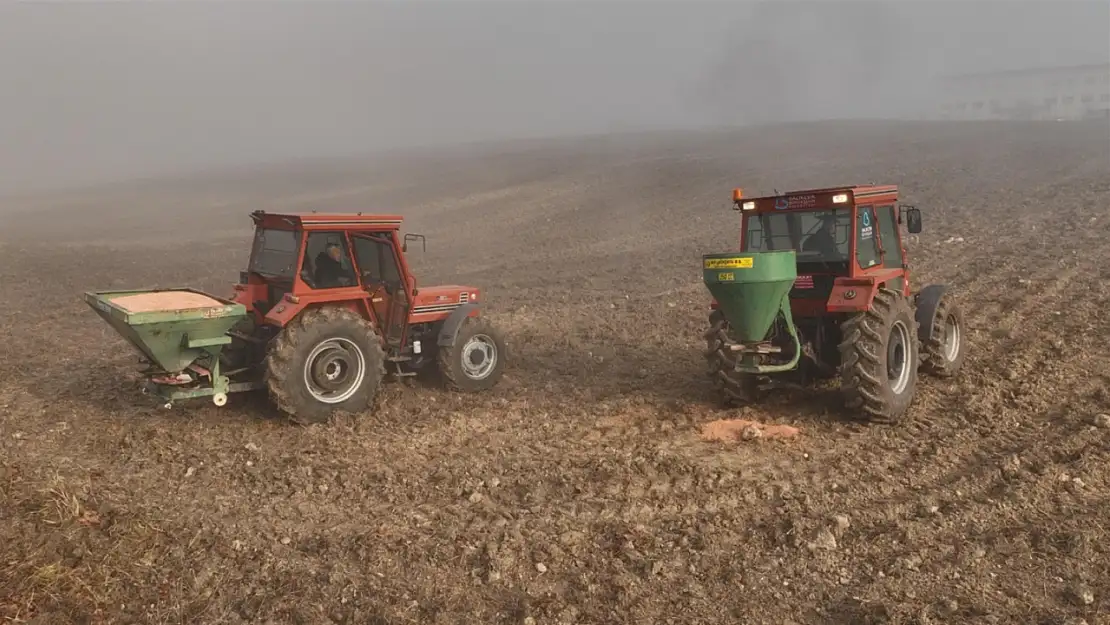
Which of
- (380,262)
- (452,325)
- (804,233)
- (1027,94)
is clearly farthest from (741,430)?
(1027,94)

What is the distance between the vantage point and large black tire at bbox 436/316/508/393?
8.12m

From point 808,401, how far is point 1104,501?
8.95 feet

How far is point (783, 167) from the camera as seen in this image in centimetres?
2788

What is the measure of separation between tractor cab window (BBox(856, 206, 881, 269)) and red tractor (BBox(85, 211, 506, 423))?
147 inches

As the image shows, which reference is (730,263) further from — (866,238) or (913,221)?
(913,221)

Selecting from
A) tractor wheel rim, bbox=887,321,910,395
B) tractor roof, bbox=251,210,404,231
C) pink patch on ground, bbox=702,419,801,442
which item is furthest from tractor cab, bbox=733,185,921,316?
tractor roof, bbox=251,210,404,231

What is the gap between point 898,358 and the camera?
705cm

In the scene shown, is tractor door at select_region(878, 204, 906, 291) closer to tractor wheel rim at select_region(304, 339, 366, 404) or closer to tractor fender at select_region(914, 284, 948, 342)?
tractor fender at select_region(914, 284, 948, 342)

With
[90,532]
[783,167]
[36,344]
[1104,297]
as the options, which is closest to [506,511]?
[90,532]

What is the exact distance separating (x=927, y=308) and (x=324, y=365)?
5839 millimetres

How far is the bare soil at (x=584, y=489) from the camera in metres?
4.20

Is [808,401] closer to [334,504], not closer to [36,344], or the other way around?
[334,504]

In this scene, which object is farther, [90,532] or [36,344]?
[36,344]

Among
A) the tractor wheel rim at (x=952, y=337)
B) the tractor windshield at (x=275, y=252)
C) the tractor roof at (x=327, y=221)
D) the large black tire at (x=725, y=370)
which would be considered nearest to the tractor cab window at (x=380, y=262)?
the tractor roof at (x=327, y=221)
